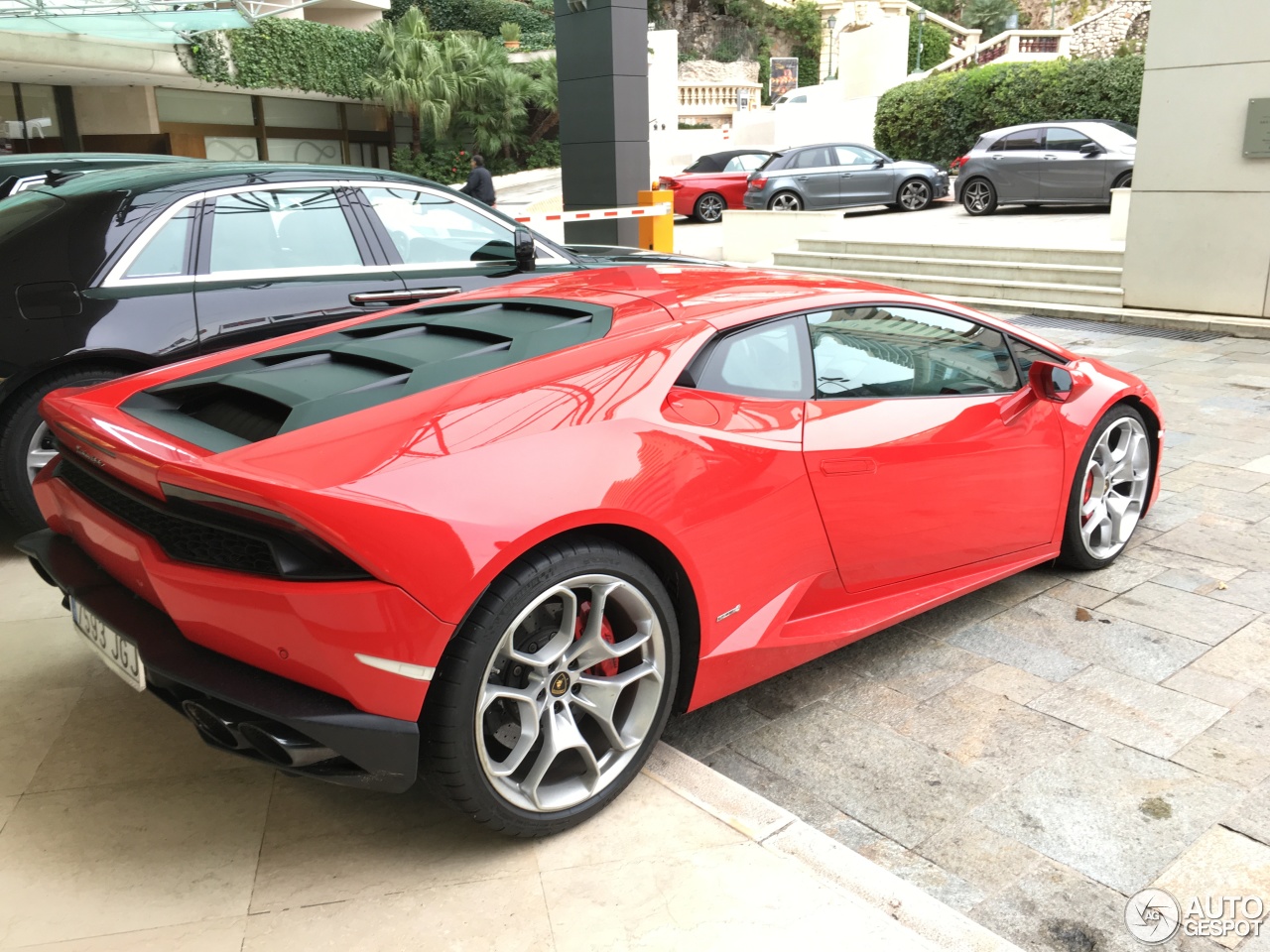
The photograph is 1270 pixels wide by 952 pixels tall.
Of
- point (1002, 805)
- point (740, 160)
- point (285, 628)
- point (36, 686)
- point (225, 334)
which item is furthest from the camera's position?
point (740, 160)

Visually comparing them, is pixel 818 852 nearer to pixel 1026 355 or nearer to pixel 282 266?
pixel 1026 355

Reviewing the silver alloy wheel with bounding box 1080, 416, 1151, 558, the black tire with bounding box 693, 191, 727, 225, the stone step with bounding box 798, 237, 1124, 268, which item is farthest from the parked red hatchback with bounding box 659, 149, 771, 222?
the silver alloy wheel with bounding box 1080, 416, 1151, 558

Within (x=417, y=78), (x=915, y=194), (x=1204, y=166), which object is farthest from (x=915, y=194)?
(x=417, y=78)

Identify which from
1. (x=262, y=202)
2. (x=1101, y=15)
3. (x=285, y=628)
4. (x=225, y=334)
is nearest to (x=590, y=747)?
(x=285, y=628)

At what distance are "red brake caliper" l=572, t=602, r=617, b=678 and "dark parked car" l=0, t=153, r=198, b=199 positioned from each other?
521cm

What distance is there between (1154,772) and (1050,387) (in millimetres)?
1514

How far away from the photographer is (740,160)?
22.9m

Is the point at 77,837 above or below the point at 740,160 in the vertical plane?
below

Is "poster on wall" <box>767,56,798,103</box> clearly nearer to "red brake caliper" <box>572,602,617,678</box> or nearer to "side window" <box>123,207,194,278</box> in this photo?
"side window" <box>123,207,194,278</box>

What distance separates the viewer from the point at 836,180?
19.5m

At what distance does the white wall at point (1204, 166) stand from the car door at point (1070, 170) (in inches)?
259

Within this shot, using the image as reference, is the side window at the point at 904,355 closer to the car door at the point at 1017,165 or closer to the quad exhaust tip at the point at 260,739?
the quad exhaust tip at the point at 260,739

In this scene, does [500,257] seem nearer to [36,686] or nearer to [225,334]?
[225,334]

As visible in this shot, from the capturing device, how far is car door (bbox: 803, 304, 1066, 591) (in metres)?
3.25
